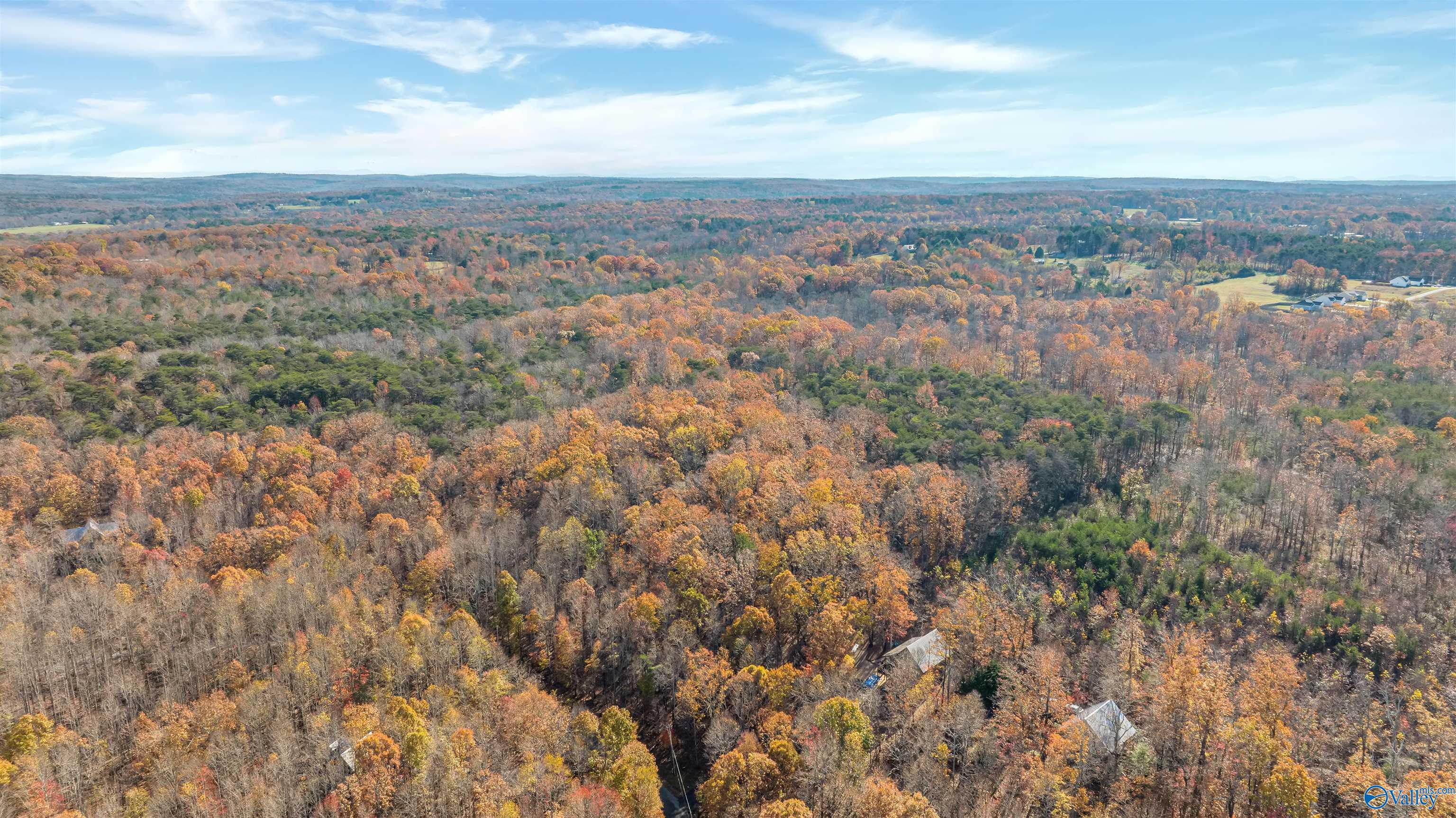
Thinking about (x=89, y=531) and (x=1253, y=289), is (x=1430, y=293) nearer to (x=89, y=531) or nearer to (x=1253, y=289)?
(x=1253, y=289)

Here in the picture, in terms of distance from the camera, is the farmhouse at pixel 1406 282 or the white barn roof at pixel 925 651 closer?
the white barn roof at pixel 925 651

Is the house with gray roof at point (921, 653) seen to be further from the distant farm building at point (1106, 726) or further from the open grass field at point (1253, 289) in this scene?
the open grass field at point (1253, 289)

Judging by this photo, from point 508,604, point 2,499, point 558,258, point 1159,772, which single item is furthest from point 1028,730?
point 558,258

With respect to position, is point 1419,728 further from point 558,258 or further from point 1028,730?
point 558,258

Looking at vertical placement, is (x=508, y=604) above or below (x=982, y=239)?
below

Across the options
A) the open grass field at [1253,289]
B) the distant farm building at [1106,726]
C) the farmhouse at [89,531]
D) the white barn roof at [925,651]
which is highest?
the open grass field at [1253,289]

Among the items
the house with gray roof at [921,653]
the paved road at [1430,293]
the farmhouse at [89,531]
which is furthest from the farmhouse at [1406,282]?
the farmhouse at [89,531]
